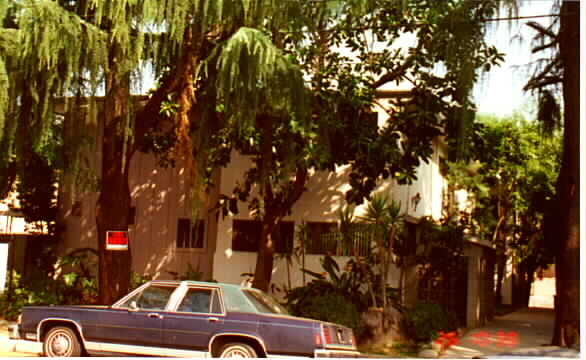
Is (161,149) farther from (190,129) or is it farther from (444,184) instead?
(444,184)

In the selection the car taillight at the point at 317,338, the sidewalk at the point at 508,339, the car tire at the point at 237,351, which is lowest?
the sidewalk at the point at 508,339

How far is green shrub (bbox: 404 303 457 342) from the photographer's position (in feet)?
36.4

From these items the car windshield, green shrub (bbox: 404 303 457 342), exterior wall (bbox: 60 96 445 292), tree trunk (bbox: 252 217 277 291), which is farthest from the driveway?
green shrub (bbox: 404 303 457 342)

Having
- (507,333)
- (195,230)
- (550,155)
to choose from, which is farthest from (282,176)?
(550,155)

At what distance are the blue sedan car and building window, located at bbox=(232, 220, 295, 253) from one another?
4.97 m

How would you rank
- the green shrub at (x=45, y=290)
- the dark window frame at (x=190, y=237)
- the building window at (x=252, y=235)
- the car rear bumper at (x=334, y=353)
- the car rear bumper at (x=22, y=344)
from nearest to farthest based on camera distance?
the car rear bumper at (x=334, y=353) < the car rear bumper at (x=22, y=344) < the green shrub at (x=45, y=290) < the building window at (x=252, y=235) < the dark window frame at (x=190, y=237)

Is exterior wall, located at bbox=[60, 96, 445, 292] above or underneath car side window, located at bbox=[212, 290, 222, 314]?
above

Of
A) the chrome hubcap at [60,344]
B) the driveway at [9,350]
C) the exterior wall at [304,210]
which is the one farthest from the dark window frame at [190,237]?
the chrome hubcap at [60,344]

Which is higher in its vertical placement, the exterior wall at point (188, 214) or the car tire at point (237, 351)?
the exterior wall at point (188, 214)

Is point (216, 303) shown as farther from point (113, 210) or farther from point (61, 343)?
point (113, 210)

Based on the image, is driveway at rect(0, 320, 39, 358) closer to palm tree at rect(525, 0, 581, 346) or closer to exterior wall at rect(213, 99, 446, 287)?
exterior wall at rect(213, 99, 446, 287)

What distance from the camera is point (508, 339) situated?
12383mm

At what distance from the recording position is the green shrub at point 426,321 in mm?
11086

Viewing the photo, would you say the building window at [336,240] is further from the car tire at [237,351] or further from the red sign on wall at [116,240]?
the car tire at [237,351]
